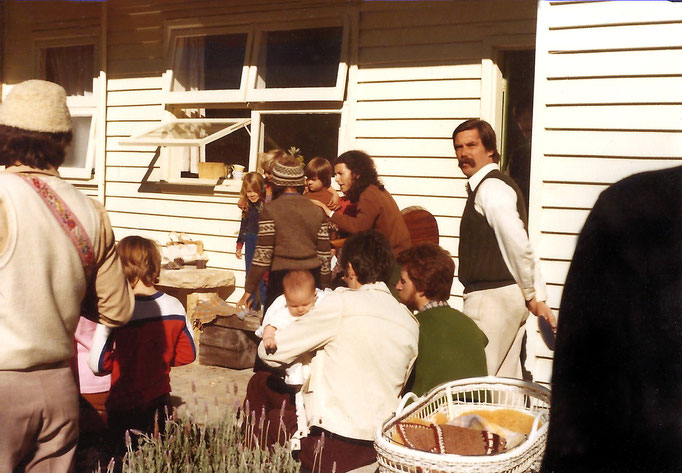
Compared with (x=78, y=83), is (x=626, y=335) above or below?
below

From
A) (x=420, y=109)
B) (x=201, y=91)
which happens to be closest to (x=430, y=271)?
(x=420, y=109)

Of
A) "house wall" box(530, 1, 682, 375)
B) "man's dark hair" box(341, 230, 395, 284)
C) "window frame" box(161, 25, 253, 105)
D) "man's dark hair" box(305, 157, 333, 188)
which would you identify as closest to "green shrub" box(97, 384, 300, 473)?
"man's dark hair" box(341, 230, 395, 284)

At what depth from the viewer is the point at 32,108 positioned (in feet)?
7.80

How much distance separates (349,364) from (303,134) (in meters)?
4.70

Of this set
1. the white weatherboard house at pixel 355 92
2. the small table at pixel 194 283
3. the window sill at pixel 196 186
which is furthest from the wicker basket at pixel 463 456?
the window sill at pixel 196 186

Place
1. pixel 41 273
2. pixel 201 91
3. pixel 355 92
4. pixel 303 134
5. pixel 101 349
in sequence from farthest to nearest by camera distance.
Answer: pixel 201 91 → pixel 303 134 → pixel 355 92 → pixel 101 349 → pixel 41 273

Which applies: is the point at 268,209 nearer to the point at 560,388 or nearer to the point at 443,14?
the point at 443,14

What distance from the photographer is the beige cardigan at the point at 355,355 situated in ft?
11.3

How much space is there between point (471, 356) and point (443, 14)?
147 inches

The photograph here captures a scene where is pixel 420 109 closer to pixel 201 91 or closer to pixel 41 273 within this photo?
pixel 201 91

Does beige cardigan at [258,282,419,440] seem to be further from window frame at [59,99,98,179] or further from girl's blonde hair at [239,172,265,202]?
window frame at [59,99,98,179]

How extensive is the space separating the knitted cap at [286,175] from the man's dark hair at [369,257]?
1.32 m

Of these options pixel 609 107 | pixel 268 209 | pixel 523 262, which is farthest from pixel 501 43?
pixel 523 262

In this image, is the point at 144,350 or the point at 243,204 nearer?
the point at 144,350
